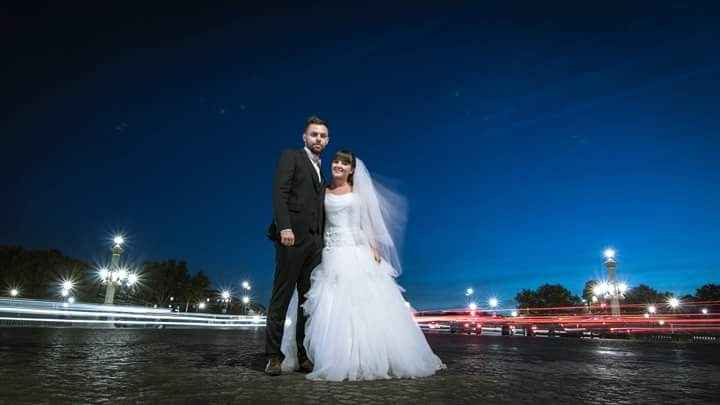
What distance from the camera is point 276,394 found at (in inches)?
119

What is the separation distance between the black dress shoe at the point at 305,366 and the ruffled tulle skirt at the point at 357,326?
0.08 m

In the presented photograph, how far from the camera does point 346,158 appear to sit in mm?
5074

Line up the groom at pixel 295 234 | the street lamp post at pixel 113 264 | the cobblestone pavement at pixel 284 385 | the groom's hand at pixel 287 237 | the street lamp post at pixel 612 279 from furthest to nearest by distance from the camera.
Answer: the street lamp post at pixel 612 279, the street lamp post at pixel 113 264, the groom at pixel 295 234, the groom's hand at pixel 287 237, the cobblestone pavement at pixel 284 385

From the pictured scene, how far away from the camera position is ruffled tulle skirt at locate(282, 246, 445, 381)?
13.2 ft

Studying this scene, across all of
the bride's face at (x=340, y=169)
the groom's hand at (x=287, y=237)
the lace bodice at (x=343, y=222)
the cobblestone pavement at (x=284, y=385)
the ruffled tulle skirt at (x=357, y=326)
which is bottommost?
the cobblestone pavement at (x=284, y=385)

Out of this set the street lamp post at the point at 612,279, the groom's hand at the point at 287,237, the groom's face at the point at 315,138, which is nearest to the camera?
the groom's hand at the point at 287,237

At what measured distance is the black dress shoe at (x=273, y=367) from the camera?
4.01 m

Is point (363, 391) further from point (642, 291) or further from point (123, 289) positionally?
point (642, 291)

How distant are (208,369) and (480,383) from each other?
7.82 ft

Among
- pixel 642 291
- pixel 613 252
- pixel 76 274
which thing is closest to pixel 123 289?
pixel 76 274

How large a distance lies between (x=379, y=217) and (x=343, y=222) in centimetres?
45

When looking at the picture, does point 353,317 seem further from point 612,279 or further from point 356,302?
point 612,279

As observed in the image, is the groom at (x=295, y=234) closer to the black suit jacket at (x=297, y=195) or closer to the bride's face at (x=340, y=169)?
the black suit jacket at (x=297, y=195)

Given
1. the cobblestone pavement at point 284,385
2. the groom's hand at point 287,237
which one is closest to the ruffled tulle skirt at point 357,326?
the cobblestone pavement at point 284,385
